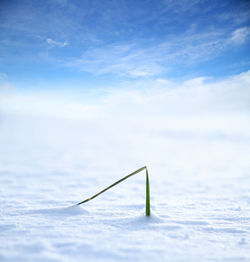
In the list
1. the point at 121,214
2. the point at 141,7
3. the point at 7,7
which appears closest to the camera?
the point at 121,214

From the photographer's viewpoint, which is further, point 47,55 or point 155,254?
point 47,55

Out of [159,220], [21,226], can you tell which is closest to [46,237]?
[21,226]

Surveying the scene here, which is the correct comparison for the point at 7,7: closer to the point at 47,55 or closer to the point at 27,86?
the point at 47,55

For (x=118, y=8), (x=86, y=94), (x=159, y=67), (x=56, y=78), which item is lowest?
(x=86, y=94)

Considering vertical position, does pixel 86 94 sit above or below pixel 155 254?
above

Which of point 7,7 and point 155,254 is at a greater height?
point 7,7

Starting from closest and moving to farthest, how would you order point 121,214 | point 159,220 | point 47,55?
point 159,220 → point 121,214 → point 47,55

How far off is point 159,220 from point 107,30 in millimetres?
1546

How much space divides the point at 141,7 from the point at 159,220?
1623mm

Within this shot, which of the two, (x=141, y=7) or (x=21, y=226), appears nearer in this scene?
(x=21, y=226)

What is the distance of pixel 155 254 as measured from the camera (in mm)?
734

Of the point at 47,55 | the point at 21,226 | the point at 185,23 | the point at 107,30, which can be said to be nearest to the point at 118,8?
the point at 107,30

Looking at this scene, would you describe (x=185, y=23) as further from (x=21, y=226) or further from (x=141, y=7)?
(x=21, y=226)

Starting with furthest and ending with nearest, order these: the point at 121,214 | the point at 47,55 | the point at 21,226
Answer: the point at 47,55, the point at 121,214, the point at 21,226
